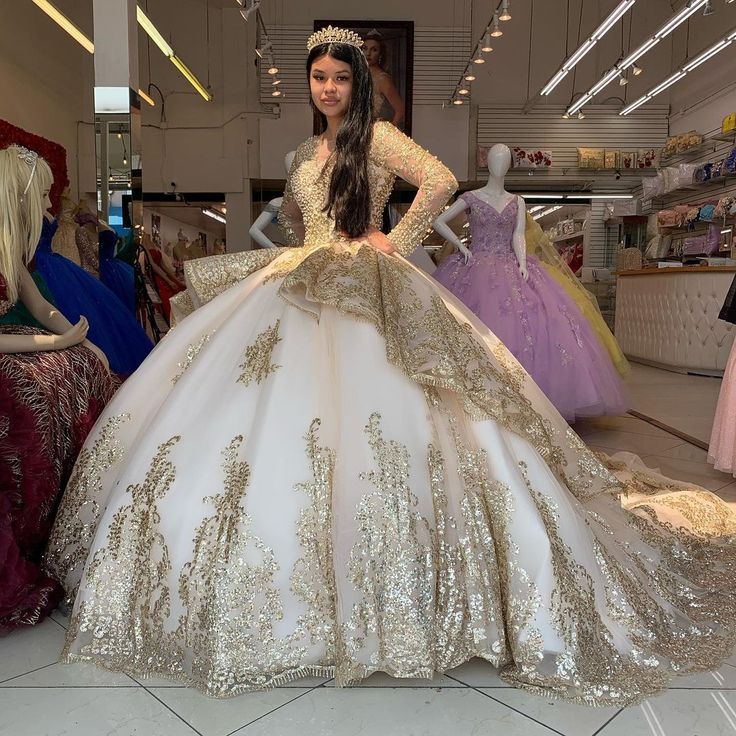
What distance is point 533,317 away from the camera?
4.27 meters

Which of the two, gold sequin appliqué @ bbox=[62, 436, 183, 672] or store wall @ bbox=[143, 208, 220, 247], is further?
store wall @ bbox=[143, 208, 220, 247]

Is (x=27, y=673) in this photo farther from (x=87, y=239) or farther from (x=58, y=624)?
(x=87, y=239)

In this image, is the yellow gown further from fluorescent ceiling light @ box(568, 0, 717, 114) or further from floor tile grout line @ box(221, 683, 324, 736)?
floor tile grout line @ box(221, 683, 324, 736)

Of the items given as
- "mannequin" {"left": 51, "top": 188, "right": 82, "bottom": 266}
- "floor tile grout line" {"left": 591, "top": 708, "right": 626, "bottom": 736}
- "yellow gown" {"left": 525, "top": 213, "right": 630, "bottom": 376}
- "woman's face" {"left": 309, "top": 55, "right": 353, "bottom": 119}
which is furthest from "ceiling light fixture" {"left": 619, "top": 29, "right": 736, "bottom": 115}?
"floor tile grout line" {"left": 591, "top": 708, "right": 626, "bottom": 736}

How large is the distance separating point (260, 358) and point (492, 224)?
3108 millimetres

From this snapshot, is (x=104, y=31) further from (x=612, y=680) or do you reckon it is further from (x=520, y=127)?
(x=520, y=127)

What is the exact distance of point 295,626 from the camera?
1.51 meters

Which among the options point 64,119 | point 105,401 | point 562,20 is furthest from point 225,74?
point 105,401

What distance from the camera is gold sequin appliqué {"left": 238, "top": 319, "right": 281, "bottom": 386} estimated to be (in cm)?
176

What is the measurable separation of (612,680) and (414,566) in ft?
1.69

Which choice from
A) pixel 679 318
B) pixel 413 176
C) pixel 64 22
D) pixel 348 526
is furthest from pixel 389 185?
pixel 679 318

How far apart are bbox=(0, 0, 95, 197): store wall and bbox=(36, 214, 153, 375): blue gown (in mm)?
2340

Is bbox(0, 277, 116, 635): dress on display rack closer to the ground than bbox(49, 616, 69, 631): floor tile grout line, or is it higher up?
higher up

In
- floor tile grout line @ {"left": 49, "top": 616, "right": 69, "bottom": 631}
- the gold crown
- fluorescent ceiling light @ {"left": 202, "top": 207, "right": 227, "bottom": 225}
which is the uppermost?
fluorescent ceiling light @ {"left": 202, "top": 207, "right": 227, "bottom": 225}
